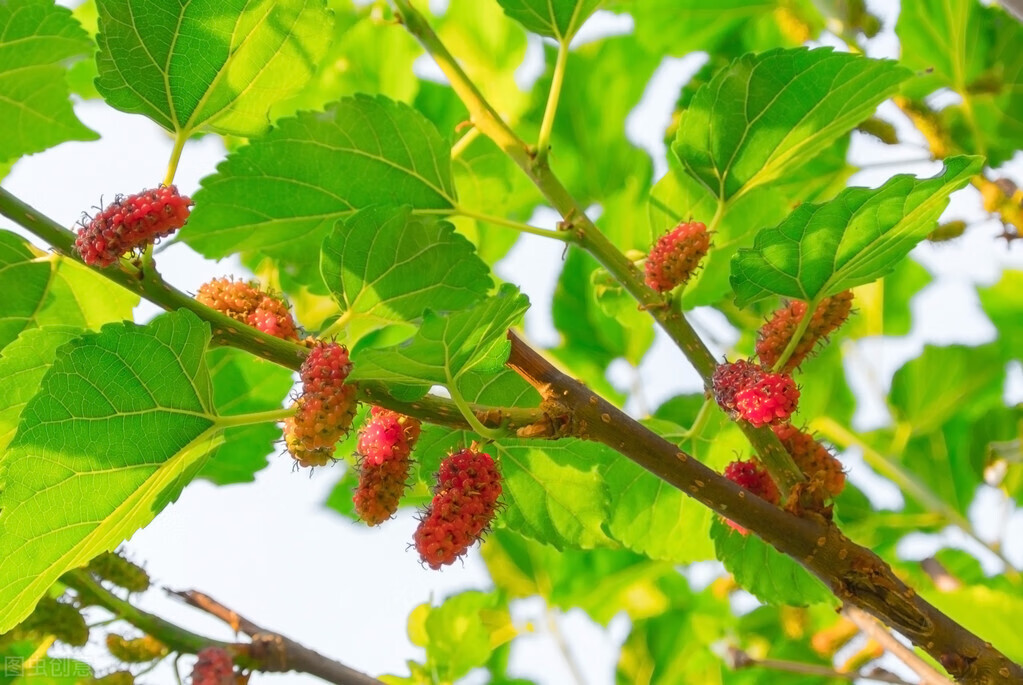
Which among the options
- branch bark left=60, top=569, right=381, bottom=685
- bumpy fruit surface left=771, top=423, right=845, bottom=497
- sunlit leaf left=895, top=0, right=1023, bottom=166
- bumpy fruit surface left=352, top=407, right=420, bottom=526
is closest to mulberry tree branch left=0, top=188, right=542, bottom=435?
bumpy fruit surface left=352, top=407, right=420, bottom=526

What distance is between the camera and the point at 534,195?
145 centimetres

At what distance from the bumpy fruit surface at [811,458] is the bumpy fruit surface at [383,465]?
0.34m

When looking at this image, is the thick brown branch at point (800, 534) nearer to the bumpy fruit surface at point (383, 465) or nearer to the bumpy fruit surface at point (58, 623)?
the bumpy fruit surface at point (383, 465)

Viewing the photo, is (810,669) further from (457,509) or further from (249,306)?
(249,306)

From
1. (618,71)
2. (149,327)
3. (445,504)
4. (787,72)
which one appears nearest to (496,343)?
(445,504)

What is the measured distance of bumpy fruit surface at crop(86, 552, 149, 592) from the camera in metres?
1.10

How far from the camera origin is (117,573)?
1.10 metres

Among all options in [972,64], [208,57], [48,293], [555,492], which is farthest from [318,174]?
[972,64]

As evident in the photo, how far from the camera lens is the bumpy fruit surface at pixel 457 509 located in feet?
2.44

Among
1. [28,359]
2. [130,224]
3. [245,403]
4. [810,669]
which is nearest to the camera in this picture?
[130,224]

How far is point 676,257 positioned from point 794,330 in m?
0.12

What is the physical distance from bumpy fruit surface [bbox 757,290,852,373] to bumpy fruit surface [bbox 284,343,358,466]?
38 centimetres

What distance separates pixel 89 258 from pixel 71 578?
21.1 inches

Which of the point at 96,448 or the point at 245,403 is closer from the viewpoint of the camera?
the point at 96,448
